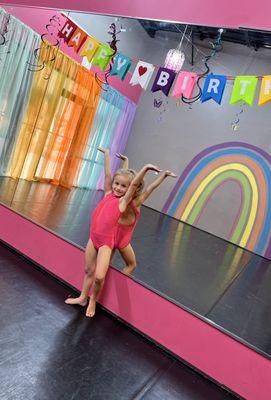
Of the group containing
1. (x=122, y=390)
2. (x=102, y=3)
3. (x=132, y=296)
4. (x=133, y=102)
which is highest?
(x=102, y=3)

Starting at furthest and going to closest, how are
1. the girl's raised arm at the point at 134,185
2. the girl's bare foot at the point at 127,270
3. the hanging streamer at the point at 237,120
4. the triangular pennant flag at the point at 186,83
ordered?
the hanging streamer at the point at 237,120, the triangular pennant flag at the point at 186,83, the girl's bare foot at the point at 127,270, the girl's raised arm at the point at 134,185

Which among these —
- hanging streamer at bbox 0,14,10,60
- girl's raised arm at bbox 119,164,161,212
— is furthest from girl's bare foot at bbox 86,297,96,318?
hanging streamer at bbox 0,14,10,60

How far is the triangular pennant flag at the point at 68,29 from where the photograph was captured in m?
2.95

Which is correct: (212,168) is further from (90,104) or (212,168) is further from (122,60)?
(122,60)

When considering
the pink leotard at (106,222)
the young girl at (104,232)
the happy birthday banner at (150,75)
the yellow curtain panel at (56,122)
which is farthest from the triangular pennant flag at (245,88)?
the yellow curtain panel at (56,122)

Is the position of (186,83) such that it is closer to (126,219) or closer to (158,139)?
(126,219)

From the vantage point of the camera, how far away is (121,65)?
2996mm

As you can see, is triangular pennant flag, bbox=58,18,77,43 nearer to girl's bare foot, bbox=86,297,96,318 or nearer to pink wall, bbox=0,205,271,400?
pink wall, bbox=0,205,271,400

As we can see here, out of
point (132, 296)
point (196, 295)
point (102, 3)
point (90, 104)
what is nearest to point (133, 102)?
point (90, 104)

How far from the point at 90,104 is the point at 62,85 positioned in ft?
1.54

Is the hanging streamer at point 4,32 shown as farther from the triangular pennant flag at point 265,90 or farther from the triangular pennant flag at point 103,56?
the triangular pennant flag at point 265,90

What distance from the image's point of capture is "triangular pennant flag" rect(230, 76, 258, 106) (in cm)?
273

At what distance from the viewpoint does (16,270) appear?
2.35 metres

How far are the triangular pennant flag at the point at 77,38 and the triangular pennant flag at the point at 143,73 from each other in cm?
53
